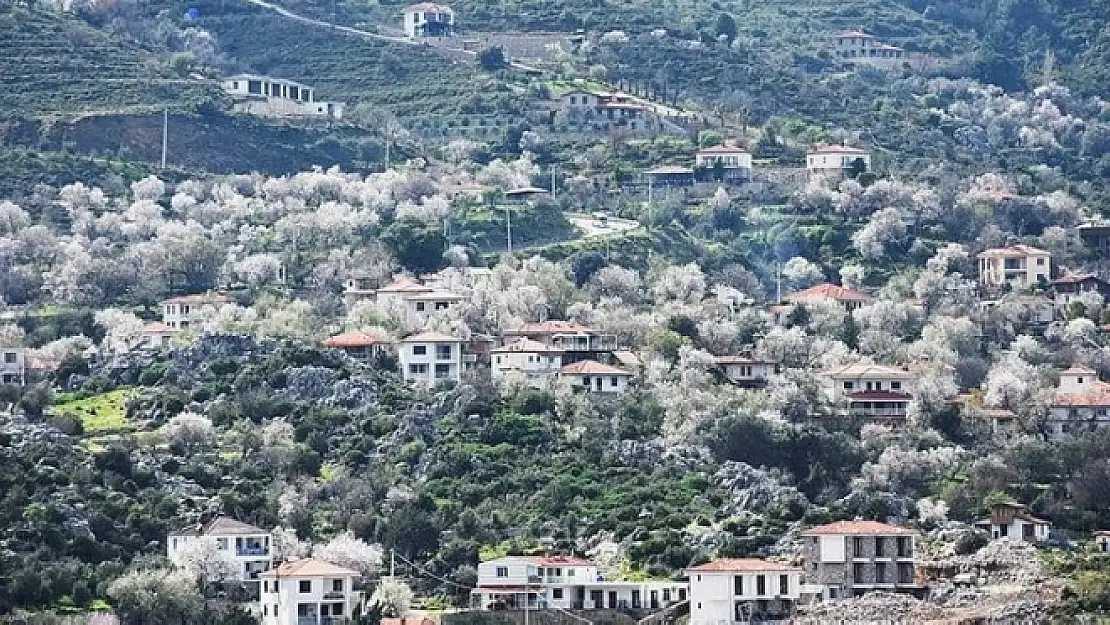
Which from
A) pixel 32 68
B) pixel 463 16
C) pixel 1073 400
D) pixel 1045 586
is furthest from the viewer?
pixel 463 16

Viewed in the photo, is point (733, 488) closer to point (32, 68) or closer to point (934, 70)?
point (32, 68)

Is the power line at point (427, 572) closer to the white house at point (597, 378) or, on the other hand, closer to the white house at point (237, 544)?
the white house at point (237, 544)

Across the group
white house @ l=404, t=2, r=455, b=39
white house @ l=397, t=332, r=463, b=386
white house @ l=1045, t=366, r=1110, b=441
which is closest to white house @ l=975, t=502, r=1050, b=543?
white house @ l=1045, t=366, r=1110, b=441

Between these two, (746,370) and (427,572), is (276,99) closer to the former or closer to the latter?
(746,370)

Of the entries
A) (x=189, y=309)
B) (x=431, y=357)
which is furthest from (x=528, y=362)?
(x=189, y=309)

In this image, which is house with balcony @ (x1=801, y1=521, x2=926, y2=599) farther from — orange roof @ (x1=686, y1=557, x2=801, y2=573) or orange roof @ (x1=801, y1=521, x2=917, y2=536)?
orange roof @ (x1=686, y1=557, x2=801, y2=573)

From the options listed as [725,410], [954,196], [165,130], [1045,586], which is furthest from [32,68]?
[1045,586]
